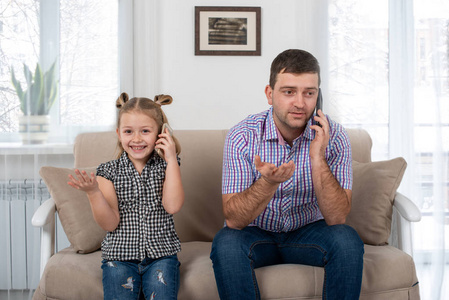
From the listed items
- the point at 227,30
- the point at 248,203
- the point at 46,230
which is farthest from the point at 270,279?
the point at 227,30

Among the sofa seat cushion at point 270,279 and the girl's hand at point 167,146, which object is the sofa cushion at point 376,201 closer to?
the sofa seat cushion at point 270,279

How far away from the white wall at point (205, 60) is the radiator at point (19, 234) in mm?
856

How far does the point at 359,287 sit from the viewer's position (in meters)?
1.57

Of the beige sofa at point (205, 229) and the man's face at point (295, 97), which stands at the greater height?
the man's face at point (295, 97)

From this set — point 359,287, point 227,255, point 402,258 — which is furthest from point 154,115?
point 402,258

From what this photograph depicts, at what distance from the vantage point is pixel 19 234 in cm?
281

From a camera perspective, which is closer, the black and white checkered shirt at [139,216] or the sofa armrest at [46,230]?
the black and white checkered shirt at [139,216]

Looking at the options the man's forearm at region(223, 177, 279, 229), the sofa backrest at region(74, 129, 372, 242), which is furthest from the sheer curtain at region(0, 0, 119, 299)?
the man's forearm at region(223, 177, 279, 229)

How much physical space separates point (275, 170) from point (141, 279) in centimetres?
59

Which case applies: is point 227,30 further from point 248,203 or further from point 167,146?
point 248,203

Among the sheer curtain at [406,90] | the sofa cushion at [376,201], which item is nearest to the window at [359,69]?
the sheer curtain at [406,90]

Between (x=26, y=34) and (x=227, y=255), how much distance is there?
198 centimetres

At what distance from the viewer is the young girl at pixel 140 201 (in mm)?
1628

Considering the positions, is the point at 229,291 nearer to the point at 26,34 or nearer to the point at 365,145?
the point at 365,145
